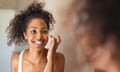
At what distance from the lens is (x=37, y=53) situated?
0.97 meters

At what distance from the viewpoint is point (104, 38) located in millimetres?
199

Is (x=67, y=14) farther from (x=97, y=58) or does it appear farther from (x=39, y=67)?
(x=39, y=67)

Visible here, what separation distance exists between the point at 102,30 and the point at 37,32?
72 cm

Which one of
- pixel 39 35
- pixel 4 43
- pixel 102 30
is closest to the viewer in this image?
pixel 102 30

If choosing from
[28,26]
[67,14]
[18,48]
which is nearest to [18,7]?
[18,48]

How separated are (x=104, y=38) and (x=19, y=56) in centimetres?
84

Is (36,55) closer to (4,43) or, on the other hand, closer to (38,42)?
(38,42)

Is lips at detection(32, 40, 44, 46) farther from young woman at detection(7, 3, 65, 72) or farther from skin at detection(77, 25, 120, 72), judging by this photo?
skin at detection(77, 25, 120, 72)

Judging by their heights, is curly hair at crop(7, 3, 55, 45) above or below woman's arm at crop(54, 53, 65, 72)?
above

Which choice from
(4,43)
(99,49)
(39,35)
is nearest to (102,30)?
(99,49)

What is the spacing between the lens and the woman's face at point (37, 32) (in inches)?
35.7

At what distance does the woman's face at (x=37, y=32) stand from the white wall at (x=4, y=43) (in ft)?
1.03

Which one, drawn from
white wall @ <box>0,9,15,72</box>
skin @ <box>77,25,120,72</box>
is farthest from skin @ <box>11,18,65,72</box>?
skin @ <box>77,25,120,72</box>

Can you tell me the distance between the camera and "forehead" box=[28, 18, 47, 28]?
2.98ft
